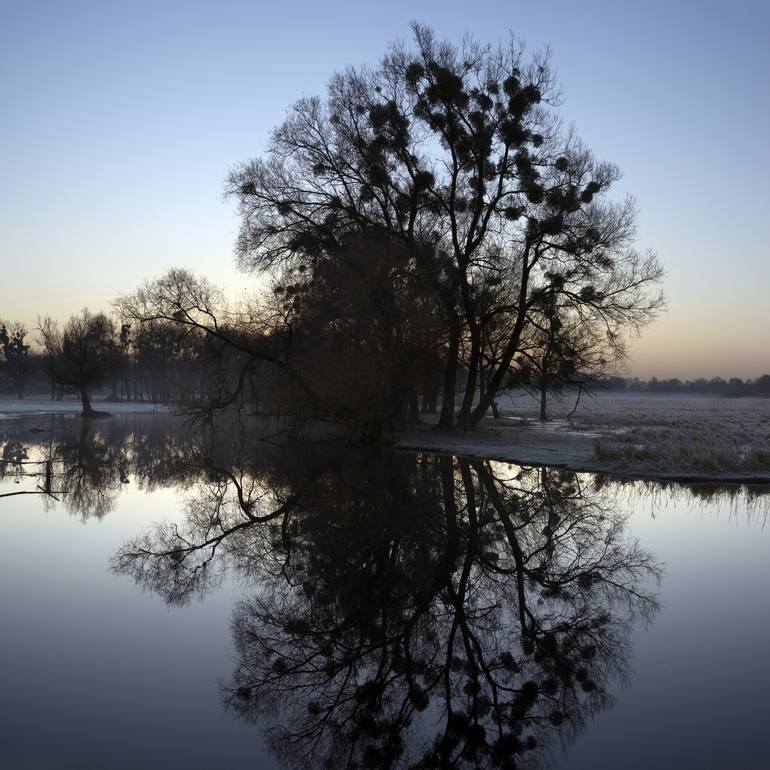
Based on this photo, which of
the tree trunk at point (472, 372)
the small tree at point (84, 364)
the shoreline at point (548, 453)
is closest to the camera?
the shoreline at point (548, 453)

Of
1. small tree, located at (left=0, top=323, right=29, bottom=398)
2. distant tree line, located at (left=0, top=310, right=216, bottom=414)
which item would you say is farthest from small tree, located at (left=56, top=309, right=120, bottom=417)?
small tree, located at (left=0, top=323, right=29, bottom=398)

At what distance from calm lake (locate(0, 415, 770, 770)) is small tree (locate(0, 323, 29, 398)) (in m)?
81.6

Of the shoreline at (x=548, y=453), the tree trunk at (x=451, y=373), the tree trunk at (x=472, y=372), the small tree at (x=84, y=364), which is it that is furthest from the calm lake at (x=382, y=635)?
the small tree at (x=84, y=364)

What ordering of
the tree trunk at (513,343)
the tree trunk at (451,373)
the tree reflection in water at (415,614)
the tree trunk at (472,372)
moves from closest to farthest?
1. the tree reflection in water at (415,614)
2. the tree trunk at (513,343)
3. the tree trunk at (451,373)
4. the tree trunk at (472,372)

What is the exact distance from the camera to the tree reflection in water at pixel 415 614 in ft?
13.5

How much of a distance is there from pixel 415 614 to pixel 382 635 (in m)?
0.60

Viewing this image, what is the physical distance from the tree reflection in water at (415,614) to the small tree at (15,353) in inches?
3244

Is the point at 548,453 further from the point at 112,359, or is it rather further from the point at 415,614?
the point at 112,359

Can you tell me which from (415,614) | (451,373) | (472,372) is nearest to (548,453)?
(451,373)

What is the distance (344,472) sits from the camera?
1680cm

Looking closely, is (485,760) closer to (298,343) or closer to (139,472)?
(139,472)

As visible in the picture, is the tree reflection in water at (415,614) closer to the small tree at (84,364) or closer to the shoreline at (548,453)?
the shoreline at (548,453)

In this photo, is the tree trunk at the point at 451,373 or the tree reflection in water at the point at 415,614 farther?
the tree trunk at the point at 451,373

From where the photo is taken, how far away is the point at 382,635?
5508 millimetres
